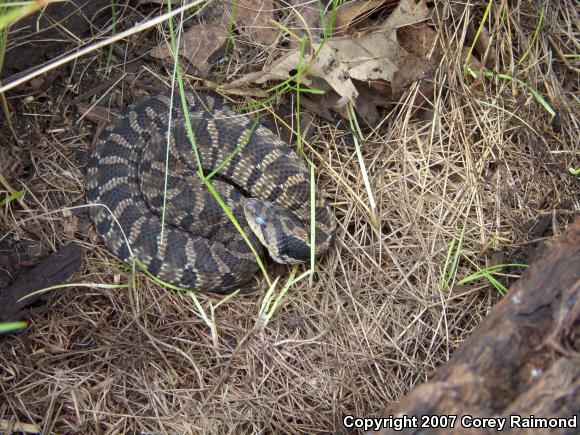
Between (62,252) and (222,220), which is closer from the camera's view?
(62,252)

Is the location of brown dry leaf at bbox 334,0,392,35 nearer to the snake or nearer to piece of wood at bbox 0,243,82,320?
the snake

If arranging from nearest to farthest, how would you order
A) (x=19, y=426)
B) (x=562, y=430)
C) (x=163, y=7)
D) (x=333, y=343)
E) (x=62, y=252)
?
(x=562, y=430) → (x=19, y=426) → (x=333, y=343) → (x=62, y=252) → (x=163, y=7)

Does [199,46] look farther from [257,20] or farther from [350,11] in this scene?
[350,11]

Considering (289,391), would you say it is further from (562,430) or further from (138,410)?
(562,430)

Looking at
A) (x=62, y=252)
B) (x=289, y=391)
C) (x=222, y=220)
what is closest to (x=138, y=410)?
(x=289, y=391)

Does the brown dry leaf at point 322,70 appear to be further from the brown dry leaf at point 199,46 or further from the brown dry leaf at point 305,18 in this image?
the brown dry leaf at point 199,46

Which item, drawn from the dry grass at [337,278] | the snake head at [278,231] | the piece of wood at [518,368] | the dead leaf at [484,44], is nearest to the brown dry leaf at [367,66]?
the dry grass at [337,278]

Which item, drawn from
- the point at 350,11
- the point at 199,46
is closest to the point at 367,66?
the point at 350,11

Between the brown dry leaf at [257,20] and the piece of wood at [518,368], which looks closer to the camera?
the piece of wood at [518,368]
